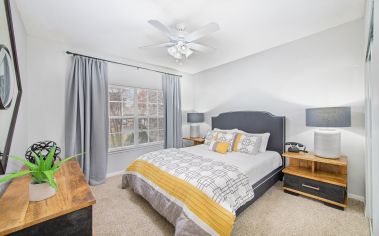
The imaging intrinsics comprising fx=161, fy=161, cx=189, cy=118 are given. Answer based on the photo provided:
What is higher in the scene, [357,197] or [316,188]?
[316,188]

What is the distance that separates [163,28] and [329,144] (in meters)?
2.72

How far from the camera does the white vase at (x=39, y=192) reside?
1.02 metres

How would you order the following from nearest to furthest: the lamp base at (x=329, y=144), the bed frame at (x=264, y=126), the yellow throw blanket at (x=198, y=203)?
the yellow throw blanket at (x=198, y=203)
the lamp base at (x=329, y=144)
the bed frame at (x=264, y=126)

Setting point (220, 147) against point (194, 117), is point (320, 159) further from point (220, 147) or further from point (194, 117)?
point (194, 117)

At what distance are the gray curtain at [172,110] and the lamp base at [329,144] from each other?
294 centimetres

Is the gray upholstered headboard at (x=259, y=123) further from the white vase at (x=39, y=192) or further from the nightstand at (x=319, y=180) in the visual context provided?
the white vase at (x=39, y=192)

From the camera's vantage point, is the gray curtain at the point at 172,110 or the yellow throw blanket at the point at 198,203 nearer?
the yellow throw blanket at the point at 198,203

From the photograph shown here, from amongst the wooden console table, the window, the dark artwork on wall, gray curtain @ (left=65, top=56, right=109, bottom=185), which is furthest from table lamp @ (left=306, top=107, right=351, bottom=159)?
gray curtain @ (left=65, top=56, right=109, bottom=185)

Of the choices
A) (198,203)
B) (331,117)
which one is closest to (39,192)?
(198,203)

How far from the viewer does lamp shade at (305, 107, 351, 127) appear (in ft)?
6.84

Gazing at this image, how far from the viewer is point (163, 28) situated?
1.90 m

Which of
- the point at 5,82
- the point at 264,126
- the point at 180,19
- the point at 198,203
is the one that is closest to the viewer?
the point at 5,82

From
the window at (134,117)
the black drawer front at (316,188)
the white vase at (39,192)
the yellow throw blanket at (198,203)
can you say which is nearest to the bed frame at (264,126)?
the black drawer front at (316,188)

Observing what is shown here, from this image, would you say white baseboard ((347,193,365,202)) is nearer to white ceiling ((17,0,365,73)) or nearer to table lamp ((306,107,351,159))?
table lamp ((306,107,351,159))
